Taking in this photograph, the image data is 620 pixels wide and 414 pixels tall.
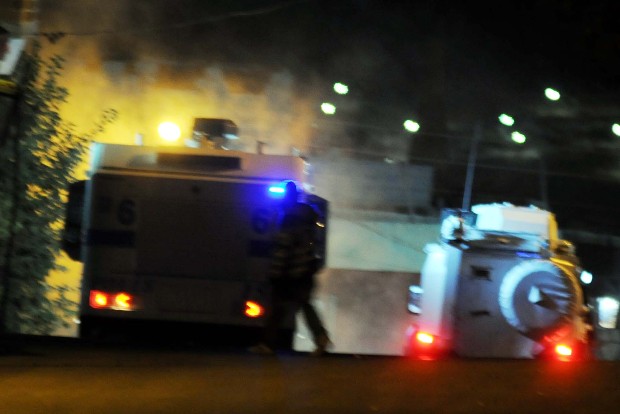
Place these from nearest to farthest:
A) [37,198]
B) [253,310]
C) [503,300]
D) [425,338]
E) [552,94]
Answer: [253,310] < [503,300] < [425,338] < [37,198] < [552,94]

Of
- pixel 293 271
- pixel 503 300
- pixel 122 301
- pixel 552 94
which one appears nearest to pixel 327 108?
pixel 552 94

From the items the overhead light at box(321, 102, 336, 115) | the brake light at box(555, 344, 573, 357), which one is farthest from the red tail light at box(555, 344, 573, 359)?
the overhead light at box(321, 102, 336, 115)

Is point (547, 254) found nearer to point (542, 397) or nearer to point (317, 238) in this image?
point (317, 238)

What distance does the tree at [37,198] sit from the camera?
11578 mm

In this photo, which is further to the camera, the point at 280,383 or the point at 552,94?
the point at 552,94

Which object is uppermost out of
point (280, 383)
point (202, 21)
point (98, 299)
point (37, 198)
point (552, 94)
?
point (202, 21)

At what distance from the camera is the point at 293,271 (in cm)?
812

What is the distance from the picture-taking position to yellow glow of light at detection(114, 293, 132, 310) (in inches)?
349

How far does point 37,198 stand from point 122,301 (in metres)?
3.98

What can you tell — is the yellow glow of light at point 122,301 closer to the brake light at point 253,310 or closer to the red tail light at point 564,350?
the brake light at point 253,310

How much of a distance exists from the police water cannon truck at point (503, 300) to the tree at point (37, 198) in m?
5.39

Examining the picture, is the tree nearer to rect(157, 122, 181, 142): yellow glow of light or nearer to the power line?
rect(157, 122, 181, 142): yellow glow of light

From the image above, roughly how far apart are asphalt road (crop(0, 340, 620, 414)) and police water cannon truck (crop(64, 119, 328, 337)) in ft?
2.64

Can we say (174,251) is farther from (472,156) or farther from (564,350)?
(472,156)
